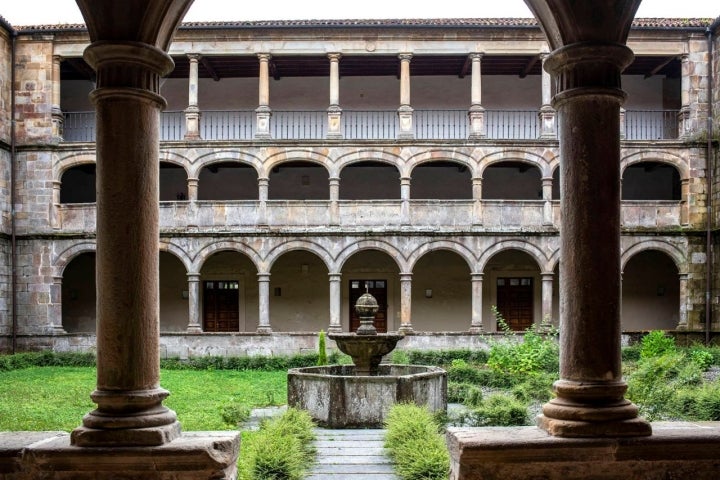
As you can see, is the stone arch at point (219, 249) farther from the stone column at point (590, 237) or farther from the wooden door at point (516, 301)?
the stone column at point (590, 237)

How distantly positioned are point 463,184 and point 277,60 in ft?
23.5

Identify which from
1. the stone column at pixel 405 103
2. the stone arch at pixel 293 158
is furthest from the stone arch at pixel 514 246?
the stone arch at pixel 293 158

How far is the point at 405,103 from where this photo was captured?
70.8ft

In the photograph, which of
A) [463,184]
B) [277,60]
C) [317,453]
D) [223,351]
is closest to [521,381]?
[317,453]

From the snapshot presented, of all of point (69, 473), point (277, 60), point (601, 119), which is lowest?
point (69, 473)

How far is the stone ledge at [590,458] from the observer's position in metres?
3.93

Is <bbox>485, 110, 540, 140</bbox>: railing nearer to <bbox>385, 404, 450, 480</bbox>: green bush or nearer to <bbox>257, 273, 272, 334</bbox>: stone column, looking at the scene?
<bbox>257, 273, 272, 334</bbox>: stone column

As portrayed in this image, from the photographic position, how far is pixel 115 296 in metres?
4.08

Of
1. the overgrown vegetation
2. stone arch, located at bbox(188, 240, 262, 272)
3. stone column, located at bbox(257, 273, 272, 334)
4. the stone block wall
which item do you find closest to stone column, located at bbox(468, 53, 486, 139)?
stone arch, located at bbox(188, 240, 262, 272)

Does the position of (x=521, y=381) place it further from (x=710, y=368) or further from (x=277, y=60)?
(x=277, y=60)

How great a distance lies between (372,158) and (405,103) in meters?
1.83

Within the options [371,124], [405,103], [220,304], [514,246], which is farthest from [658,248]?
[220,304]

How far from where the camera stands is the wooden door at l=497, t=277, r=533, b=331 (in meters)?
24.4

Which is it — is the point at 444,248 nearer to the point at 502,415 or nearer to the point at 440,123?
the point at 440,123
